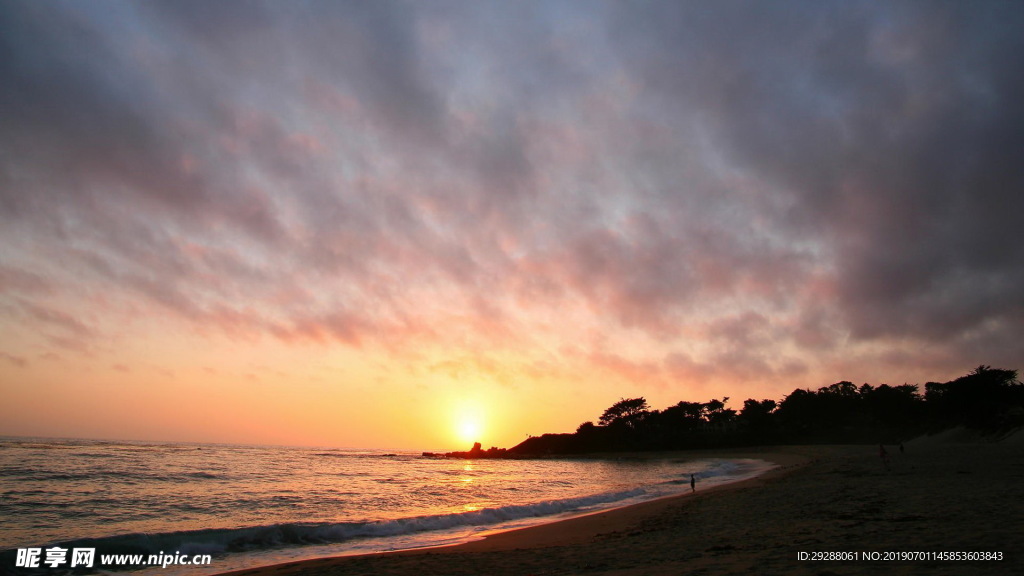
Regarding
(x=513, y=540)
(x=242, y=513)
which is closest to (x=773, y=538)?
(x=513, y=540)

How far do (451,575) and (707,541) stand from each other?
6820mm

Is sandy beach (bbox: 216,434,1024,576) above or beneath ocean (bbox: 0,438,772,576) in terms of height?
above

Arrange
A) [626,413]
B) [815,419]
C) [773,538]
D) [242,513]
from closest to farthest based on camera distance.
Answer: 1. [773,538]
2. [242,513]
3. [815,419]
4. [626,413]

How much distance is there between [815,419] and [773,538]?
13916 centimetres

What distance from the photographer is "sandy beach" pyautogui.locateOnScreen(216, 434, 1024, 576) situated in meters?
9.23

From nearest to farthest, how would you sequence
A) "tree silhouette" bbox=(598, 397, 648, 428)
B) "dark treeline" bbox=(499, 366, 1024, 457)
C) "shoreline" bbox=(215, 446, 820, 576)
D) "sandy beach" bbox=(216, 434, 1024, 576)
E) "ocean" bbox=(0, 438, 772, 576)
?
1. "sandy beach" bbox=(216, 434, 1024, 576)
2. "shoreline" bbox=(215, 446, 820, 576)
3. "ocean" bbox=(0, 438, 772, 576)
4. "dark treeline" bbox=(499, 366, 1024, 457)
5. "tree silhouette" bbox=(598, 397, 648, 428)

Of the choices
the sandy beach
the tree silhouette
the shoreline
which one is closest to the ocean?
the shoreline

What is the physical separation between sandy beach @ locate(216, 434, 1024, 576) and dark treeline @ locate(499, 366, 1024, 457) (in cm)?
5278

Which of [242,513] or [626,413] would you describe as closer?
[242,513]

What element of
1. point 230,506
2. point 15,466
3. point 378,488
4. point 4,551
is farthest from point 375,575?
point 15,466

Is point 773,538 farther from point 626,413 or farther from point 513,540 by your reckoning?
point 626,413

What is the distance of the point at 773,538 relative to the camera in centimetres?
1230

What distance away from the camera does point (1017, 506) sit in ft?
42.2

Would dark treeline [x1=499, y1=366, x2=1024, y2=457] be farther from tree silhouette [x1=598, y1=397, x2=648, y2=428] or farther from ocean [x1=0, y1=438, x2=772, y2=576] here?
ocean [x1=0, y1=438, x2=772, y2=576]
